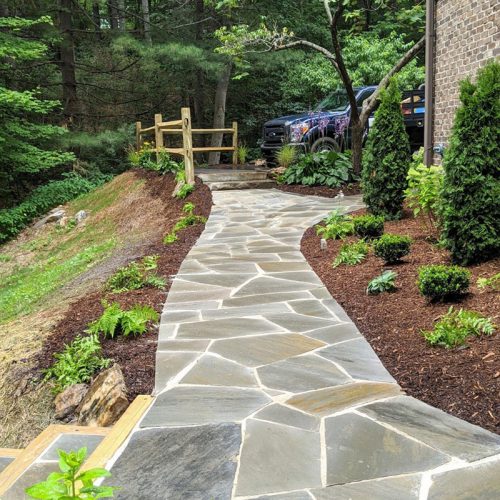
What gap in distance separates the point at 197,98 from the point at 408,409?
18.0 metres

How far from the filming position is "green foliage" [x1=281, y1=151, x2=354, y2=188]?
11547 millimetres

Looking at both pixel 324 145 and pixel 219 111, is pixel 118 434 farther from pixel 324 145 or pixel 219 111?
pixel 219 111

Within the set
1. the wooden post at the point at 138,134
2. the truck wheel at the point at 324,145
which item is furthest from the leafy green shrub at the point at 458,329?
the wooden post at the point at 138,134

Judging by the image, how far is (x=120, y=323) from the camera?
160 inches

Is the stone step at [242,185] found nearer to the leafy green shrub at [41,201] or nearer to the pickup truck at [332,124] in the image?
the pickup truck at [332,124]

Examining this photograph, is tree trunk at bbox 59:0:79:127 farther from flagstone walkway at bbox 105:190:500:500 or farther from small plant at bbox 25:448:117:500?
small plant at bbox 25:448:117:500

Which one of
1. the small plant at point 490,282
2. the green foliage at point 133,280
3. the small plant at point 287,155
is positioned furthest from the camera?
the small plant at point 287,155

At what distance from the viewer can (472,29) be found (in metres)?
7.32

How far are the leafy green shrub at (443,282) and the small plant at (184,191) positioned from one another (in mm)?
7341

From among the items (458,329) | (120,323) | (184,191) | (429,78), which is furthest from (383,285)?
(184,191)

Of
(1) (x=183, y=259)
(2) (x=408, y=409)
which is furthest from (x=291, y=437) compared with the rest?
(1) (x=183, y=259)

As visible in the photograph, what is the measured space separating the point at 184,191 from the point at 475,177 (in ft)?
22.8

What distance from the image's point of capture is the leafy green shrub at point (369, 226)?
20.3 ft

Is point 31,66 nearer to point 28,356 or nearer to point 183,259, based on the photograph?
point 183,259
